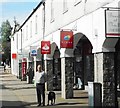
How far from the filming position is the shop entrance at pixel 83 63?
80.1 feet

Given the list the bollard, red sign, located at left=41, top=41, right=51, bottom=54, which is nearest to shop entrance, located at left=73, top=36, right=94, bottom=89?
red sign, located at left=41, top=41, right=51, bottom=54

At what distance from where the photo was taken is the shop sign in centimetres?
1245

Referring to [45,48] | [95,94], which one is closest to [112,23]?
[95,94]

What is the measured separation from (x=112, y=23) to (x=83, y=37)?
30.0 feet

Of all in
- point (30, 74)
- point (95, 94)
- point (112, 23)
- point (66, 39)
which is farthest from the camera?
point (30, 74)

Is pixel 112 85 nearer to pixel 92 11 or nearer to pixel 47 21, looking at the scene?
pixel 92 11

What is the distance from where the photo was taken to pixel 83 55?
2606cm

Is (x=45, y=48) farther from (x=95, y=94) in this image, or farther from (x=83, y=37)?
(x=95, y=94)

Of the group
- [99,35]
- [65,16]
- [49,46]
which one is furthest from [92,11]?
[49,46]

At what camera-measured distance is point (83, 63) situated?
26.3 m

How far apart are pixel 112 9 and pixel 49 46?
10245 mm

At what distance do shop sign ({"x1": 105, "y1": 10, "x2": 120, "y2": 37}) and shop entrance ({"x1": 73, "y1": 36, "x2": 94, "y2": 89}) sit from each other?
11.4m

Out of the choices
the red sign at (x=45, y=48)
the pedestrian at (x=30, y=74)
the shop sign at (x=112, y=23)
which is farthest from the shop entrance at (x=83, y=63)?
the shop sign at (x=112, y=23)

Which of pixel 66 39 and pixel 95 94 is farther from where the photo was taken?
pixel 66 39
